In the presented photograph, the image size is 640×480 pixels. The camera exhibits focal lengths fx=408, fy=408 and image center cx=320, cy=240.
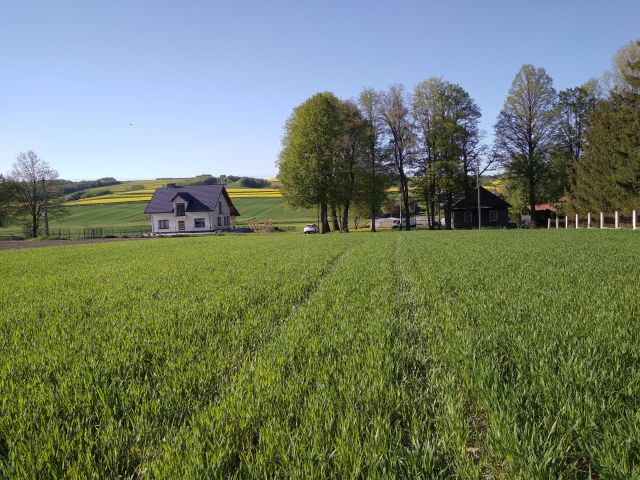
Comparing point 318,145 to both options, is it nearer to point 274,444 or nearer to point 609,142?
point 609,142

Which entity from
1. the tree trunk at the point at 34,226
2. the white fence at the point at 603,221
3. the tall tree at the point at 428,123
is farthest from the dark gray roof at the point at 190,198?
the white fence at the point at 603,221

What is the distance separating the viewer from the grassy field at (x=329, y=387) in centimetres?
270

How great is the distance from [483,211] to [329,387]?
216 ft

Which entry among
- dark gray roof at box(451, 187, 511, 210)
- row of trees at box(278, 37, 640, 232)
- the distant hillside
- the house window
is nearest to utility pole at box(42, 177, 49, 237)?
row of trees at box(278, 37, 640, 232)

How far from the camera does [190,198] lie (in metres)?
71.4

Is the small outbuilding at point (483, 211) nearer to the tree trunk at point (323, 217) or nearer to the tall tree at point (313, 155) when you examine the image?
the tree trunk at point (323, 217)

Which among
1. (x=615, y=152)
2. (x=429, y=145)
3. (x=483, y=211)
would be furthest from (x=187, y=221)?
(x=615, y=152)

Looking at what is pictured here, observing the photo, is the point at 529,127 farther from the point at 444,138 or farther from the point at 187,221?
the point at 187,221

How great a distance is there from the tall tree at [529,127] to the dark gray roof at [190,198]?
46.0 m

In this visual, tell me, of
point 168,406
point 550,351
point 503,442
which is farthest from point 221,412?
point 550,351

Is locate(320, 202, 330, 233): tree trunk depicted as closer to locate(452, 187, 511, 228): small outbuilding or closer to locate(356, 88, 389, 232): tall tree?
locate(356, 88, 389, 232): tall tree

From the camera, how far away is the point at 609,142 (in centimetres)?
4041

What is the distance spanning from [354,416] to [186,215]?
7128 centimetres

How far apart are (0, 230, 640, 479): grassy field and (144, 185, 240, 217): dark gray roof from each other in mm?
64131
